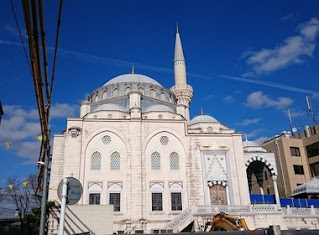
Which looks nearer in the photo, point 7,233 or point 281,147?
point 7,233

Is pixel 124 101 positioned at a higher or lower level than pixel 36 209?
higher

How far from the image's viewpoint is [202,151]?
25297 mm

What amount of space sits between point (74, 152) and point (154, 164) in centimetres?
649

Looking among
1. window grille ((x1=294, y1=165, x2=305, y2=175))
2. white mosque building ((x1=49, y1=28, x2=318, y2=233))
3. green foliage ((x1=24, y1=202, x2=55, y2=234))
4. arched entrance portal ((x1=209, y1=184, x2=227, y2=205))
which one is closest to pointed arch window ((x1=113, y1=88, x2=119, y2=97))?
white mosque building ((x1=49, y1=28, x2=318, y2=233))

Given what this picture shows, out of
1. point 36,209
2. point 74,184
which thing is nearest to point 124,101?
point 36,209

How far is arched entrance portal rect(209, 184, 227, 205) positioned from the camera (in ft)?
78.7

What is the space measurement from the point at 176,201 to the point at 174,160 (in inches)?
131

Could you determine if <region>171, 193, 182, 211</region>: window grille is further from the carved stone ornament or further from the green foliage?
the green foliage

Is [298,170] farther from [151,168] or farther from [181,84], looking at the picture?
[151,168]

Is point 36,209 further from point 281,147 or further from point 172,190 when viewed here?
point 281,147

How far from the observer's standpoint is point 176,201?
23797 millimetres

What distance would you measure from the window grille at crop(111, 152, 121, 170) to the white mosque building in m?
0.08

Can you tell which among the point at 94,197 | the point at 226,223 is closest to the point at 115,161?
the point at 94,197

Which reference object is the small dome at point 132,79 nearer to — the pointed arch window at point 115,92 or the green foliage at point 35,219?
the pointed arch window at point 115,92
